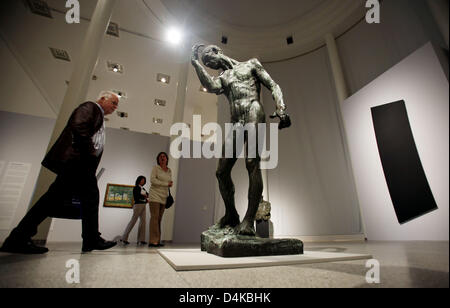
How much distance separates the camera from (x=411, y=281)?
625mm

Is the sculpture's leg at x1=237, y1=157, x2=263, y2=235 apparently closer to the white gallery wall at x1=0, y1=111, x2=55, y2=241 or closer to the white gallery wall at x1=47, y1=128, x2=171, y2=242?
the white gallery wall at x1=47, y1=128, x2=171, y2=242

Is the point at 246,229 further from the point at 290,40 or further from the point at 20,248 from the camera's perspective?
the point at 290,40

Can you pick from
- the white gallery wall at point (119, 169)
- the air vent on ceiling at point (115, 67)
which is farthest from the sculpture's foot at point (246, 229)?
the air vent on ceiling at point (115, 67)

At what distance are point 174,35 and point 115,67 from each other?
2.67 m

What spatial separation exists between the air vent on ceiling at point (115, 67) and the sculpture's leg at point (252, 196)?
718 centimetres

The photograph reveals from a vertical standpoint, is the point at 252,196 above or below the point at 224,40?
below

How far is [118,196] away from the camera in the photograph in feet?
18.4

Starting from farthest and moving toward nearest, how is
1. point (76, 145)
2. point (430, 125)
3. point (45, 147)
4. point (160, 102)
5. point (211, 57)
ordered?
point (160, 102) → point (45, 147) → point (211, 57) → point (76, 145) → point (430, 125)

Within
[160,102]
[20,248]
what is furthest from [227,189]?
[160,102]

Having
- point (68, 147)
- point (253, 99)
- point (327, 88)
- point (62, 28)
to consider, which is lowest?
point (68, 147)

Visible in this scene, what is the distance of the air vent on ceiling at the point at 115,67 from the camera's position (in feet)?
22.7
